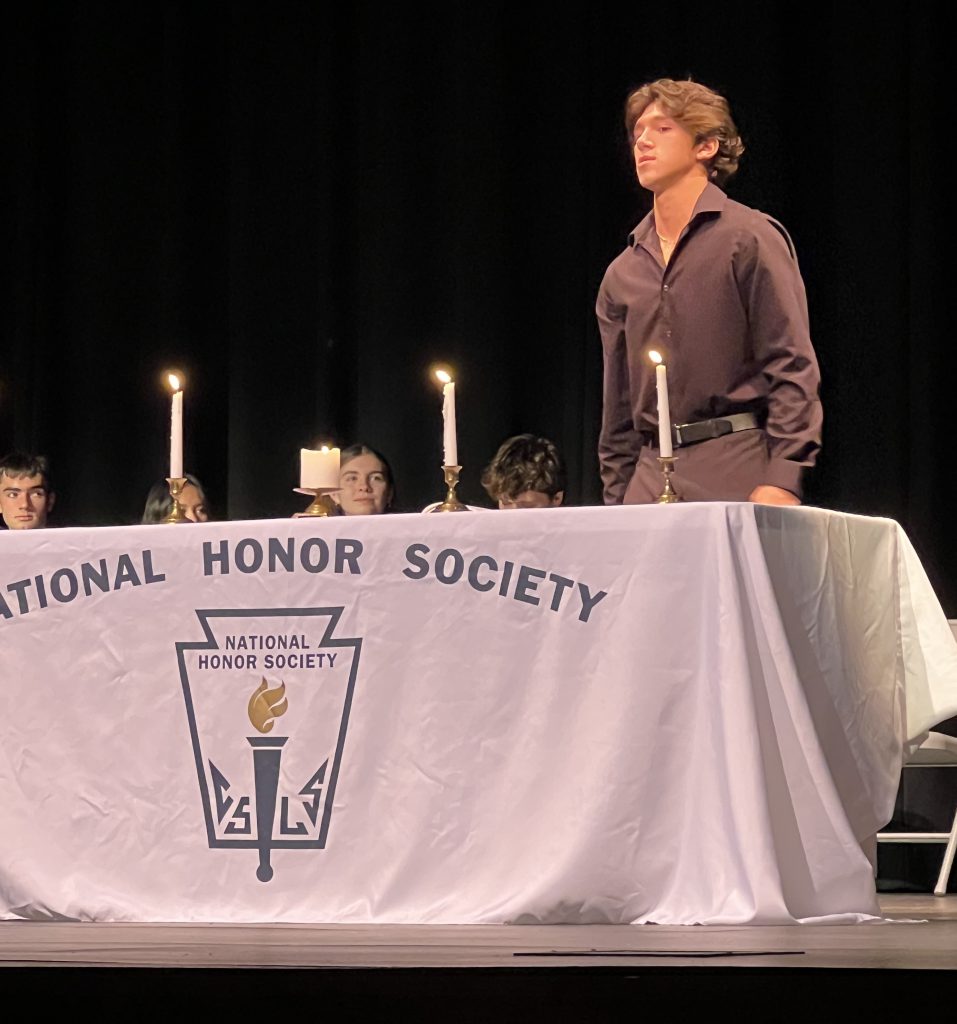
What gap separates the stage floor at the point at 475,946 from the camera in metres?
1.68

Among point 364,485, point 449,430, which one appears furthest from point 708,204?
point 364,485

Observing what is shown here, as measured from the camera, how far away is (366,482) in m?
4.12

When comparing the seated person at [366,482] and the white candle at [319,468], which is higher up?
the seated person at [366,482]

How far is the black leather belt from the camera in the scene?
2725 mm

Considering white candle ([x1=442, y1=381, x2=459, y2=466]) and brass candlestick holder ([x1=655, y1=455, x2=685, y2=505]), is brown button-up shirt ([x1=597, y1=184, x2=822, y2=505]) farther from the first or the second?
white candle ([x1=442, y1=381, x2=459, y2=466])

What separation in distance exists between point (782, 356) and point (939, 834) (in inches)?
70.0

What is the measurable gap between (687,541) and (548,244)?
2362 mm

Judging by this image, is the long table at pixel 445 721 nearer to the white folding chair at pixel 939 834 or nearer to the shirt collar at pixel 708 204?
the shirt collar at pixel 708 204

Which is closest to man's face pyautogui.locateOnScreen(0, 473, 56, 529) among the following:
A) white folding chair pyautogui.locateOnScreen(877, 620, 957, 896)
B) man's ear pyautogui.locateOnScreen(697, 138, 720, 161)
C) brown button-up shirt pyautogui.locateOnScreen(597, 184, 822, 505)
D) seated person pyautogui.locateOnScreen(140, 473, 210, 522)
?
seated person pyautogui.locateOnScreen(140, 473, 210, 522)

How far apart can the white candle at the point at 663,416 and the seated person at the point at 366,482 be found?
5.53 feet

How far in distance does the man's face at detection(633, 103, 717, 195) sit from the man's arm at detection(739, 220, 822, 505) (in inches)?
7.8

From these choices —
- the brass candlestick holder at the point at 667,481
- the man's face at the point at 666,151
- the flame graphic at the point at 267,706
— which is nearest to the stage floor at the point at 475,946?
the flame graphic at the point at 267,706

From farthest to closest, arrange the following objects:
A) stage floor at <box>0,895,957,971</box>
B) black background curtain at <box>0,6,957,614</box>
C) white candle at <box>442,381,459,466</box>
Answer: black background curtain at <box>0,6,957,614</box>, white candle at <box>442,381,459,466</box>, stage floor at <box>0,895,957,971</box>

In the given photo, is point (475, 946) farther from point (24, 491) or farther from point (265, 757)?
point (24, 491)
